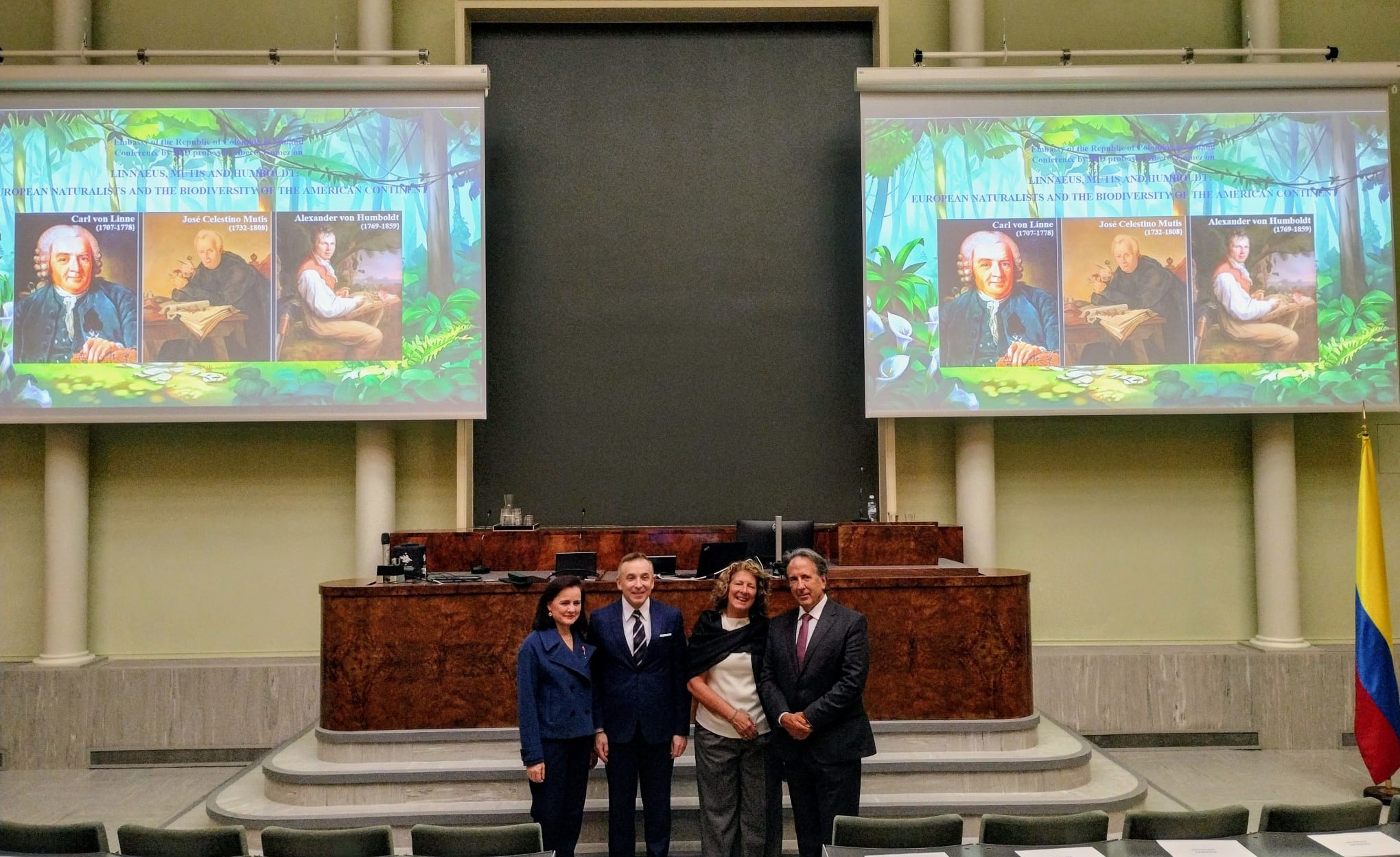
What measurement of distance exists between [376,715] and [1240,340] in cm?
611

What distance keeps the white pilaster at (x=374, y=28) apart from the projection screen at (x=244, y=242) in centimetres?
39

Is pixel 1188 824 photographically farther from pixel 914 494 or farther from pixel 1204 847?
pixel 914 494

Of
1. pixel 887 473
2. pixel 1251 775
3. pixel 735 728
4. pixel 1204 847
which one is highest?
pixel 887 473

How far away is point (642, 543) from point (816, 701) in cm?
333

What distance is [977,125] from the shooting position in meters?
7.87

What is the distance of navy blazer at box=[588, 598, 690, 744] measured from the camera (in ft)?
15.2

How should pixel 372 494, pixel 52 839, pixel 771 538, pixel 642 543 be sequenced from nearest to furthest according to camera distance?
pixel 52 839
pixel 771 538
pixel 642 543
pixel 372 494

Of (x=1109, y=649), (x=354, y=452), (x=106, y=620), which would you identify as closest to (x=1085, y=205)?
(x=1109, y=649)

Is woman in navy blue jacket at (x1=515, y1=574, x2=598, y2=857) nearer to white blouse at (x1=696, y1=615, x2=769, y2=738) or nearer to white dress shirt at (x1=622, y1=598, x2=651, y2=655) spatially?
white dress shirt at (x1=622, y1=598, x2=651, y2=655)

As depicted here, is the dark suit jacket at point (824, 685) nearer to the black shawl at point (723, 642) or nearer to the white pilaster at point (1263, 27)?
the black shawl at point (723, 642)

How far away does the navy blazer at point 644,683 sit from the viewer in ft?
15.2

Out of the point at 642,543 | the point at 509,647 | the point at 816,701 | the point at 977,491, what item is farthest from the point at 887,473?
the point at 816,701

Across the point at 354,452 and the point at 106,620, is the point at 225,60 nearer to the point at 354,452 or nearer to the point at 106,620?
the point at 354,452

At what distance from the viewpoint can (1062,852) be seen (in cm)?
338
